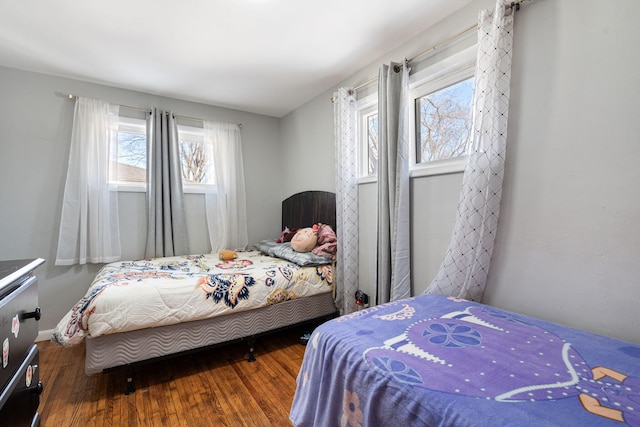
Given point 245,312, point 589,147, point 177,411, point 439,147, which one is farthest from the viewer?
point 245,312

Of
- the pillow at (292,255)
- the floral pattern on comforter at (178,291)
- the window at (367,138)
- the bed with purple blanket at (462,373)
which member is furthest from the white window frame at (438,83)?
the floral pattern on comforter at (178,291)

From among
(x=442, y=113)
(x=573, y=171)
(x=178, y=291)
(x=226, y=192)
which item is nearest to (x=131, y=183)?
(x=226, y=192)

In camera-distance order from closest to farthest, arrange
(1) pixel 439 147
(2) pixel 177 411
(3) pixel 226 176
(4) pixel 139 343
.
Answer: (2) pixel 177 411, (4) pixel 139 343, (1) pixel 439 147, (3) pixel 226 176

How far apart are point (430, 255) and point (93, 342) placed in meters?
2.24

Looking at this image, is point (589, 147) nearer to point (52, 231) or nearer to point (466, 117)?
point (466, 117)

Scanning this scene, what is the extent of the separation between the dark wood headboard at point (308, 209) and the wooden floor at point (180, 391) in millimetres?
1296

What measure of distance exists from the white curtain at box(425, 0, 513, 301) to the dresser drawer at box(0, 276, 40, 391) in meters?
1.98

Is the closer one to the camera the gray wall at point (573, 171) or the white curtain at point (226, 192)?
the gray wall at point (573, 171)

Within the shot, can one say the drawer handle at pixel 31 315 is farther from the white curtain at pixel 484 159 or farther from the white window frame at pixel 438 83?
the white window frame at pixel 438 83

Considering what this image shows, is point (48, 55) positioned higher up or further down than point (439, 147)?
higher up

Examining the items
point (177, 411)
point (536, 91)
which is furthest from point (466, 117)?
point (177, 411)

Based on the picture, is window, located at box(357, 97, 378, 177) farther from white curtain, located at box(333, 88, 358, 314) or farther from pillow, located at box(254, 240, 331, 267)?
pillow, located at box(254, 240, 331, 267)

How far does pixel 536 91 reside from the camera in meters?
1.49

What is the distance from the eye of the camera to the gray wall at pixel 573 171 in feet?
3.98
